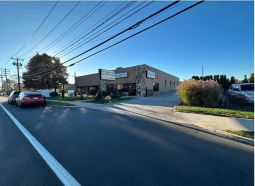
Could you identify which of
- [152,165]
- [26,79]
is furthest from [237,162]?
[26,79]

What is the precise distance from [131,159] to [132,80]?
973 inches

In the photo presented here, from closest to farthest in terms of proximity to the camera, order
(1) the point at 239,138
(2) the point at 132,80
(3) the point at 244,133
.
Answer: (1) the point at 239,138 < (3) the point at 244,133 < (2) the point at 132,80

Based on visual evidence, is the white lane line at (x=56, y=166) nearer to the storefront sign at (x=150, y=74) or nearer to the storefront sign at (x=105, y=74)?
the storefront sign at (x=105, y=74)

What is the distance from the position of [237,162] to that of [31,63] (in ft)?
153

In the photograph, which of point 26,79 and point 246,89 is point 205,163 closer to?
point 246,89

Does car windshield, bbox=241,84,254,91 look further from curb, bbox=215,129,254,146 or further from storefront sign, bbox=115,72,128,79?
storefront sign, bbox=115,72,128,79

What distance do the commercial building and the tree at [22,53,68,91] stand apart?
10222 millimetres

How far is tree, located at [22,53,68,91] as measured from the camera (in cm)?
4094

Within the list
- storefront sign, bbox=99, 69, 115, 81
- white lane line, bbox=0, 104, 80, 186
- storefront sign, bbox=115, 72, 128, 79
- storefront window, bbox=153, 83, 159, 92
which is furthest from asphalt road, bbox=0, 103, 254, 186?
storefront window, bbox=153, 83, 159, 92

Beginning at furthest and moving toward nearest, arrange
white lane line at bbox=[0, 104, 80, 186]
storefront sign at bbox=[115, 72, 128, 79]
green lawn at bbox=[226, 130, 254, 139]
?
1. storefront sign at bbox=[115, 72, 128, 79]
2. green lawn at bbox=[226, 130, 254, 139]
3. white lane line at bbox=[0, 104, 80, 186]

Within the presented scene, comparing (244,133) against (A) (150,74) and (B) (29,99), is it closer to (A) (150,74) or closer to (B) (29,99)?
(B) (29,99)

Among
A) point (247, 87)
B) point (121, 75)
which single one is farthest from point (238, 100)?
point (121, 75)

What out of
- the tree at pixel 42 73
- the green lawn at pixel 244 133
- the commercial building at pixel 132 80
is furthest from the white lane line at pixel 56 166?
the tree at pixel 42 73

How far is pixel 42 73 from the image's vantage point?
4128 centimetres
